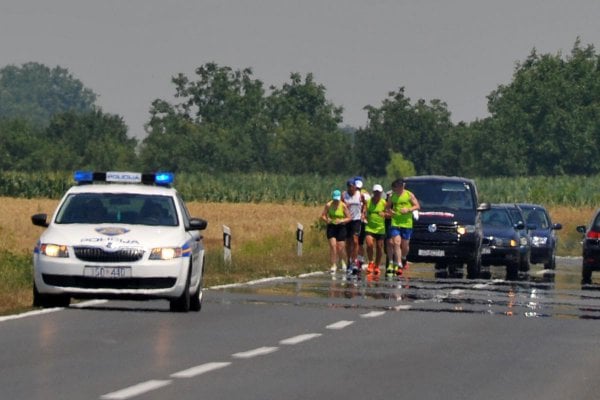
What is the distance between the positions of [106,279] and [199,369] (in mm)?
6573

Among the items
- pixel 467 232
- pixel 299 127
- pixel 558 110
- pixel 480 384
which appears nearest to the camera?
pixel 480 384

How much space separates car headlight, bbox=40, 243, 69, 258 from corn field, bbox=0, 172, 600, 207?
209 feet

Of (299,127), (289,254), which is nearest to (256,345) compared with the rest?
(289,254)

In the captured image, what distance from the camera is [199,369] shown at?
49.1 feet

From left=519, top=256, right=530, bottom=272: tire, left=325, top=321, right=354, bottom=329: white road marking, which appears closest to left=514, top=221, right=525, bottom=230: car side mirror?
left=519, top=256, right=530, bottom=272: tire

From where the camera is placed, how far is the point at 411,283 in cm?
3139

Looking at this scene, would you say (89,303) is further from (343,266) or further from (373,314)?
(343,266)

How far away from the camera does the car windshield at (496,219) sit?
4016 cm

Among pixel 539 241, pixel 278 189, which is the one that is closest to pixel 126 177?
pixel 539 241

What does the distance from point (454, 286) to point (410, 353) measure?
46.3ft

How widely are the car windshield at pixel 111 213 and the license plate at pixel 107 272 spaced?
4.21 ft

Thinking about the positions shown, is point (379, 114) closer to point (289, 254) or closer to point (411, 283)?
point (289, 254)

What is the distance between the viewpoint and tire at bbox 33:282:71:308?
21.8 meters

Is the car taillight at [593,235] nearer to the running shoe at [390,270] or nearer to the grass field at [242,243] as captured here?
the running shoe at [390,270]
